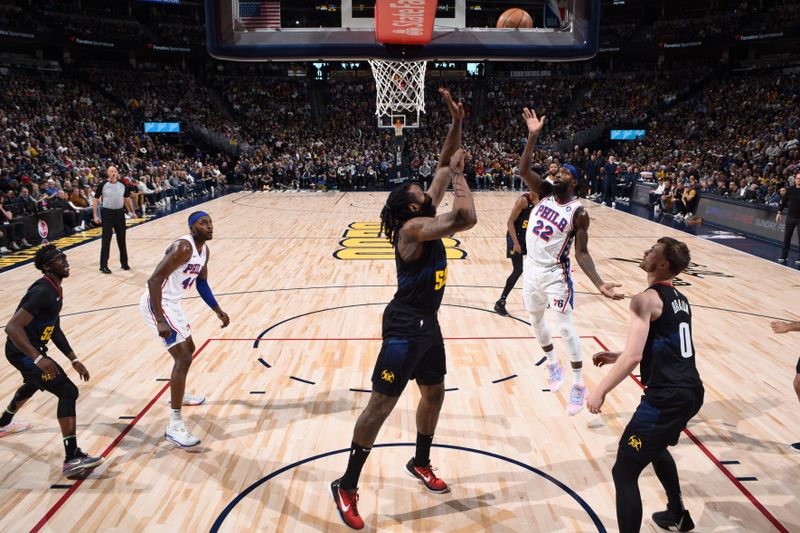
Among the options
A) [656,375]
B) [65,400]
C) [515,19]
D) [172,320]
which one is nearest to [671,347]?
[656,375]

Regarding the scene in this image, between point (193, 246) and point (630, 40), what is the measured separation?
125 feet

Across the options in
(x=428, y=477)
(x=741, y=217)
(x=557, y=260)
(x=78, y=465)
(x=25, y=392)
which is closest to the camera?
(x=428, y=477)

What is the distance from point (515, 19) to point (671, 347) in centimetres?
996

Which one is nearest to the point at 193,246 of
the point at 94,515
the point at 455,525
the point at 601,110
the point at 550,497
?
the point at 94,515

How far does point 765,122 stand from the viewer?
26.3 m

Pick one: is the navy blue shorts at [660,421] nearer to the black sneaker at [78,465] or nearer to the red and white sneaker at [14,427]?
the black sneaker at [78,465]

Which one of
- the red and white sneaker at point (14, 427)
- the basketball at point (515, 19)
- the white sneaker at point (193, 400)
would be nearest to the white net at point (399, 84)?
the basketball at point (515, 19)

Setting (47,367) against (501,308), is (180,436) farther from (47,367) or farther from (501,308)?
(501,308)

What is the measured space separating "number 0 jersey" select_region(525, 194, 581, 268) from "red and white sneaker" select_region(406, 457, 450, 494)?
223 cm

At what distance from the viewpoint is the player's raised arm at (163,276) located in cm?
445

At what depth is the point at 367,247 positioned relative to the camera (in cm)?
1313

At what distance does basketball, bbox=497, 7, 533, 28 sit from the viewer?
11438 millimetres

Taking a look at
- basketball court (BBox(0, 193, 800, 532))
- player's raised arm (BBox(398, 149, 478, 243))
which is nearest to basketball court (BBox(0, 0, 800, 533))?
basketball court (BBox(0, 193, 800, 532))

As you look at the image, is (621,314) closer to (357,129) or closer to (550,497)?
(550,497)
